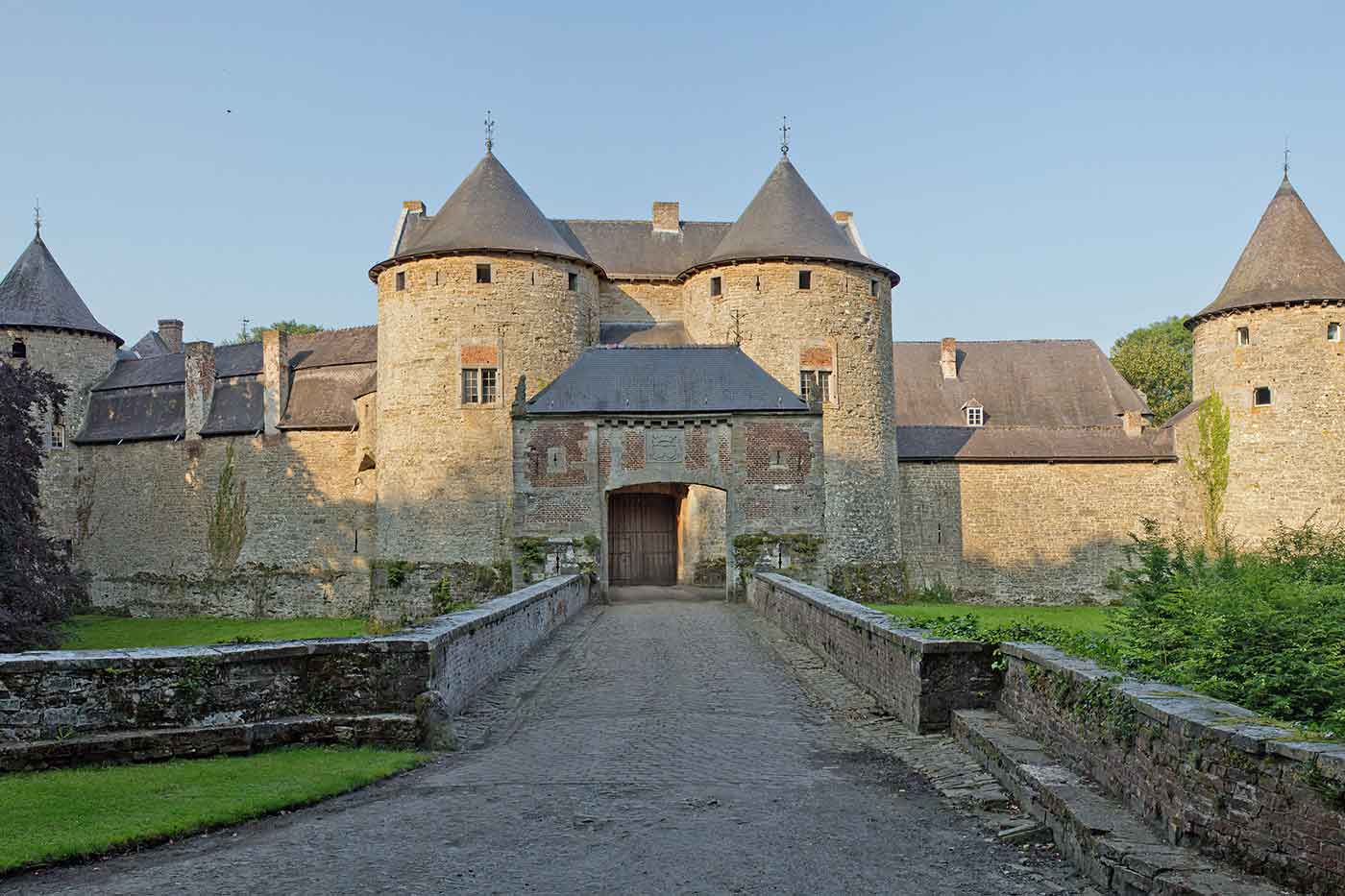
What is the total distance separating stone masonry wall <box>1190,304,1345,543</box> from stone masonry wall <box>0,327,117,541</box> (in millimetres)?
39526

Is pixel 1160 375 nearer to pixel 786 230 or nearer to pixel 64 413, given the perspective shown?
pixel 786 230

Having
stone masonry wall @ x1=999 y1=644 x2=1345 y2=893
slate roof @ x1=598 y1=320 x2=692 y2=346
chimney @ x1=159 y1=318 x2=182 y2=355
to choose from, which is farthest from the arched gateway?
chimney @ x1=159 y1=318 x2=182 y2=355

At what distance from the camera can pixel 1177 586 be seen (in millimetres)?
13758

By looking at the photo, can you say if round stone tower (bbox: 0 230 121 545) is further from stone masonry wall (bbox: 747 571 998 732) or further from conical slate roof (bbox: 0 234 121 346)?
stone masonry wall (bbox: 747 571 998 732)

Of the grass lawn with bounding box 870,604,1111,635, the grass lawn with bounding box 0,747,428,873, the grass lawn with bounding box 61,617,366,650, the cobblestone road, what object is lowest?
the grass lawn with bounding box 61,617,366,650

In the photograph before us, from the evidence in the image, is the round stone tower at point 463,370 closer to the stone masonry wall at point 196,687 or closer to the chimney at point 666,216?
the chimney at point 666,216

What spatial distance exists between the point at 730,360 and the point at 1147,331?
149ft

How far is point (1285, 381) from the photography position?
3462 centimetres

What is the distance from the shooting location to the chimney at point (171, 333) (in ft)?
162

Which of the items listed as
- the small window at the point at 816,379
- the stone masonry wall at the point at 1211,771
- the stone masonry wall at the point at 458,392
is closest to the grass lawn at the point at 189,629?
the stone masonry wall at the point at 458,392

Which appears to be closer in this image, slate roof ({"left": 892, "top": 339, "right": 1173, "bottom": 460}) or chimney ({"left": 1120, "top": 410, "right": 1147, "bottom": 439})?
chimney ({"left": 1120, "top": 410, "right": 1147, "bottom": 439})

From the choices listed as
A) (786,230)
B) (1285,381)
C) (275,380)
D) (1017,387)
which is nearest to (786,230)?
(786,230)

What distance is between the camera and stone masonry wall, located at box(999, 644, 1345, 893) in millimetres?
4660

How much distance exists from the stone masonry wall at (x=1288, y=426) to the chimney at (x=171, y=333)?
4071 cm
